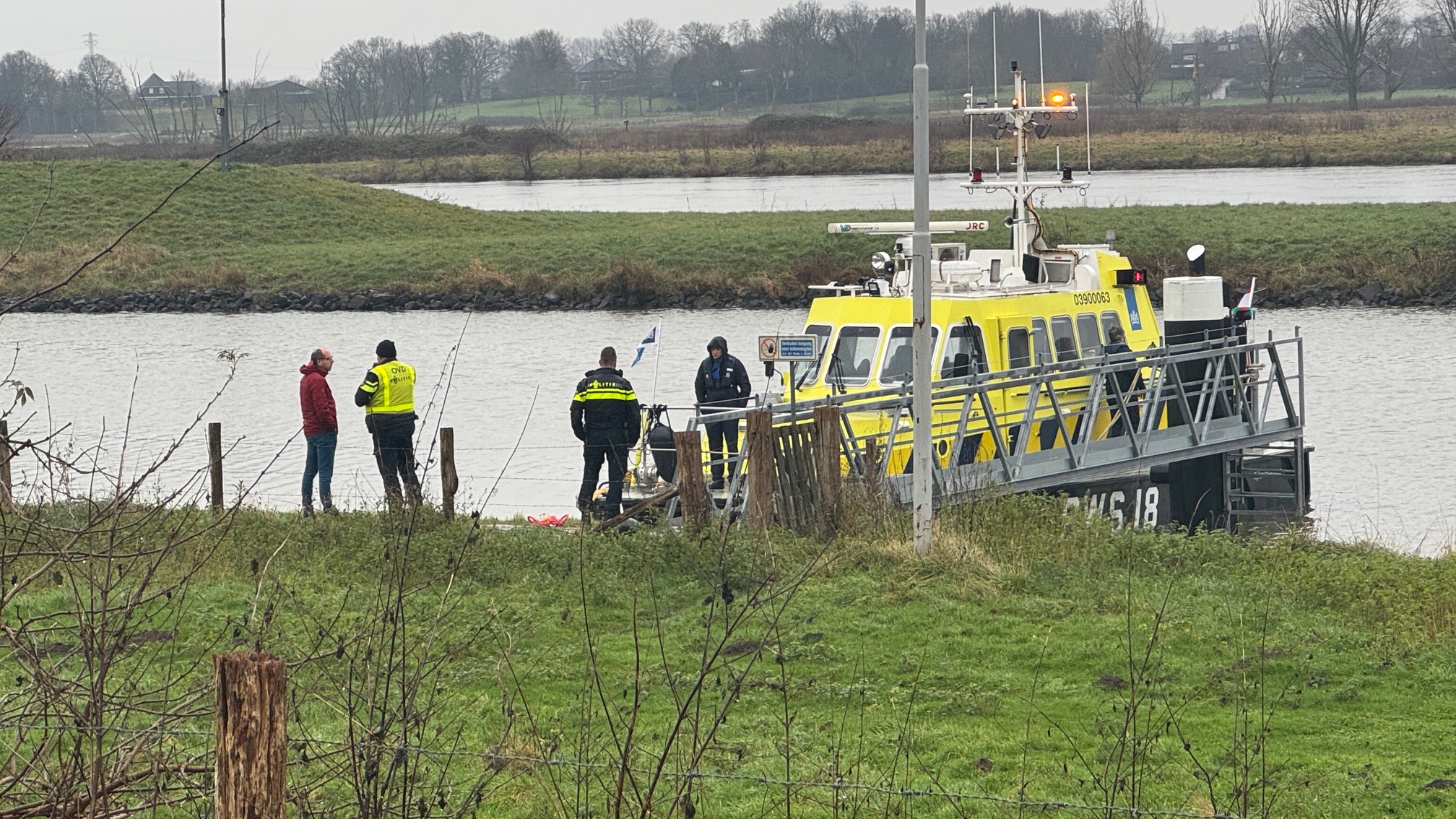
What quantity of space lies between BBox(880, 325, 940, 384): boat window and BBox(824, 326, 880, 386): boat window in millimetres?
162

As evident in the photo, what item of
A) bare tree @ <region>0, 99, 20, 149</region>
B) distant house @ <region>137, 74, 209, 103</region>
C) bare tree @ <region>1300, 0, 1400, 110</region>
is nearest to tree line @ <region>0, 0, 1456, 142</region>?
bare tree @ <region>1300, 0, 1400, 110</region>

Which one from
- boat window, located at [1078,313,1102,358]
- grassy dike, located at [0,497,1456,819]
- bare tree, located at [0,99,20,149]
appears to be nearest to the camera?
bare tree, located at [0,99,20,149]

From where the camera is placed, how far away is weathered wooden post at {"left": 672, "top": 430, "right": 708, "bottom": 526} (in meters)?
13.2

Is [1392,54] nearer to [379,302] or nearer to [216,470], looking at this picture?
[379,302]

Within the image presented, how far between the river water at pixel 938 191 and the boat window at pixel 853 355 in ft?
114

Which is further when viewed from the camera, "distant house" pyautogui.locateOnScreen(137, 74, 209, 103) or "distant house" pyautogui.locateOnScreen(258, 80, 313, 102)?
"distant house" pyautogui.locateOnScreen(258, 80, 313, 102)

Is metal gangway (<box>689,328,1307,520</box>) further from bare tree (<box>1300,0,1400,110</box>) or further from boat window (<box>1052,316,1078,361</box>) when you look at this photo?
bare tree (<box>1300,0,1400,110</box>)

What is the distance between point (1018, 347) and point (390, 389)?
6.13 meters

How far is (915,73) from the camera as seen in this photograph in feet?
39.9

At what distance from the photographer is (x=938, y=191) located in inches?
2579

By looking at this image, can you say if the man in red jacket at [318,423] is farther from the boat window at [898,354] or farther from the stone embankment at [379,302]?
the stone embankment at [379,302]

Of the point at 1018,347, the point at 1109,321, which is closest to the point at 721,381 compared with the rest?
the point at 1018,347

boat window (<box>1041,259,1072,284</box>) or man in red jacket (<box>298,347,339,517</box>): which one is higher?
boat window (<box>1041,259,1072,284</box>)

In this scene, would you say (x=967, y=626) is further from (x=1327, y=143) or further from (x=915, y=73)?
(x=1327, y=143)
